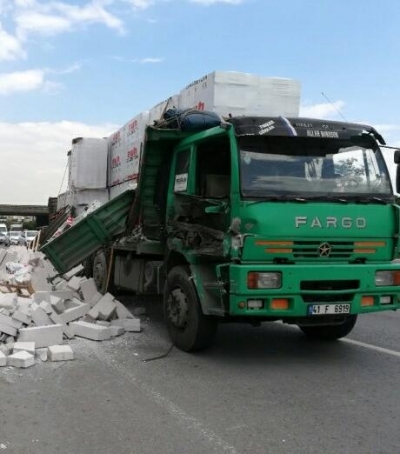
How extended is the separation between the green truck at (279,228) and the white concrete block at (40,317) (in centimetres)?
167

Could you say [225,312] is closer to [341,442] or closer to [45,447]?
[341,442]

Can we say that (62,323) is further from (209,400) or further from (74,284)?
(209,400)

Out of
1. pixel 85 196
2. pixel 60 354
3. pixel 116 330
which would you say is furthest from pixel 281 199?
pixel 85 196

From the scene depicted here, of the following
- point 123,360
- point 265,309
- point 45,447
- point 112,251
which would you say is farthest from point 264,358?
point 112,251

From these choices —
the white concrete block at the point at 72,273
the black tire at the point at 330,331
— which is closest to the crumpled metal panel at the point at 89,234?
the white concrete block at the point at 72,273

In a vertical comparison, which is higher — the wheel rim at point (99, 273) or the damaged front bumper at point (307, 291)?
the damaged front bumper at point (307, 291)

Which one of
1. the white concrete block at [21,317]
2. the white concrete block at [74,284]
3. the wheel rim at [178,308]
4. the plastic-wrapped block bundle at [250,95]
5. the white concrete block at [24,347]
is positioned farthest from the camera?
the white concrete block at [74,284]

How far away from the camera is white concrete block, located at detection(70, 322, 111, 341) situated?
714 cm

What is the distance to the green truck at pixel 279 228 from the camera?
5664 millimetres

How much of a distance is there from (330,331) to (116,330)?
9.23 feet

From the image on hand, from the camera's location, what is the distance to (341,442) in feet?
13.0

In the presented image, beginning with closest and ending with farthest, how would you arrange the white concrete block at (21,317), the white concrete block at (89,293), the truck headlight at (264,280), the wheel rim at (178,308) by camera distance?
the truck headlight at (264,280), the wheel rim at (178,308), the white concrete block at (21,317), the white concrete block at (89,293)

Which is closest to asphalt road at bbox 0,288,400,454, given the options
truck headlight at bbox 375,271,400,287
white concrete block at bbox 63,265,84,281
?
truck headlight at bbox 375,271,400,287

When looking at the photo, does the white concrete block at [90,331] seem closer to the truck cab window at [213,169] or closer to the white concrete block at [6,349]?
the white concrete block at [6,349]
